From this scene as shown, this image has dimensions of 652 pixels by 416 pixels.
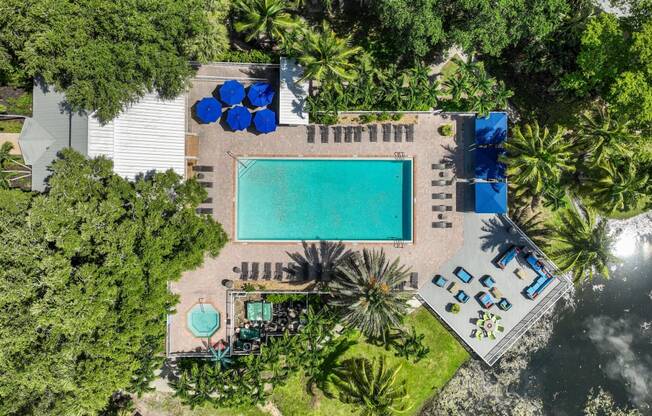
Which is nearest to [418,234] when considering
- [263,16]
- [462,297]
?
[462,297]

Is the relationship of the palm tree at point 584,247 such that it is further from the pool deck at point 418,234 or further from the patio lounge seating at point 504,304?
the patio lounge seating at point 504,304

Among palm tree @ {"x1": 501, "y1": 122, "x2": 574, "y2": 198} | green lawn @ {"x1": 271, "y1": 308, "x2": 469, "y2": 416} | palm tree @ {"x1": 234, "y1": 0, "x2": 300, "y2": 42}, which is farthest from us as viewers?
green lawn @ {"x1": 271, "y1": 308, "x2": 469, "y2": 416}

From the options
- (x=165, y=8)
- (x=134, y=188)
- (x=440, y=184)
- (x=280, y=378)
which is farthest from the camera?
(x=440, y=184)

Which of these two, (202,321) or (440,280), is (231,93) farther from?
(440,280)

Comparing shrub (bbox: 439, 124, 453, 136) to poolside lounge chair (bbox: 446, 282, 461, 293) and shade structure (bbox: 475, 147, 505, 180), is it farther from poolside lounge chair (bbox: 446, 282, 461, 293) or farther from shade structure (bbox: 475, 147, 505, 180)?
poolside lounge chair (bbox: 446, 282, 461, 293)

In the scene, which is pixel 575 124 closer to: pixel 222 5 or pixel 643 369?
pixel 643 369

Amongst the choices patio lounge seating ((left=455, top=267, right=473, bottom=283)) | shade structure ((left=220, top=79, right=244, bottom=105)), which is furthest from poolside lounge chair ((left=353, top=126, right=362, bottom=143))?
patio lounge seating ((left=455, top=267, right=473, bottom=283))

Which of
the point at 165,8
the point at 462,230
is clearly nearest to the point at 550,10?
the point at 462,230
